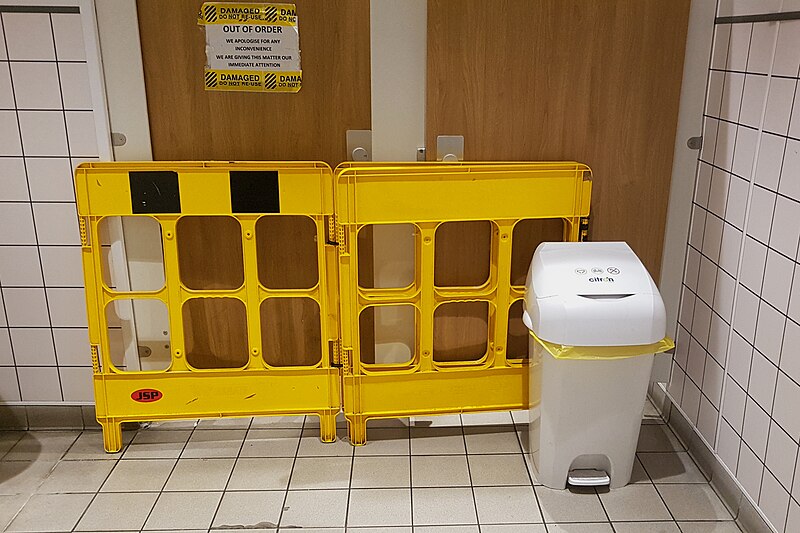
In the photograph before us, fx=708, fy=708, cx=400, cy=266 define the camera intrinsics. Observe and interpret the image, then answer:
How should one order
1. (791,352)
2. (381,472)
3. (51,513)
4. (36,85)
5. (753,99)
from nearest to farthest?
1. (791,352)
2. (753,99)
3. (51,513)
4. (36,85)
5. (381,472)

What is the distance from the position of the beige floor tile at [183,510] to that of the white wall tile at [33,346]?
78cm

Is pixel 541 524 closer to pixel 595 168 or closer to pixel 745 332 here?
pixel 745 332

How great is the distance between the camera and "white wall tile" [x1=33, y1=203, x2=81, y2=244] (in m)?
2.58

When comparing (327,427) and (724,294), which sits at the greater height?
(724,294)

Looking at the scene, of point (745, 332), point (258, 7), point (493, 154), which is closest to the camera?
point (745, 332)

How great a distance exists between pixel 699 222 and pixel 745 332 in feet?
1.72

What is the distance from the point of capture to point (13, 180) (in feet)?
8.36

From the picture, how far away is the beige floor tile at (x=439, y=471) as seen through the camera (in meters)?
2.49

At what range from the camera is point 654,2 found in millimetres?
2486

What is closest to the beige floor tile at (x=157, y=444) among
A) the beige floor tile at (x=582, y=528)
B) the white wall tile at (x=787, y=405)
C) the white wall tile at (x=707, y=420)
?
the beige floor tile at (x=582, y=528)

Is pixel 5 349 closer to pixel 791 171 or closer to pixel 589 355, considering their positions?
pixel 589 355

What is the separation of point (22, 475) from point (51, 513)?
0.98ft

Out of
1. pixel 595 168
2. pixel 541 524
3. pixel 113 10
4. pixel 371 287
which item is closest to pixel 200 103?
pixel 113 10

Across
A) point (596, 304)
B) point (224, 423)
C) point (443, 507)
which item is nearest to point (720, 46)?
point (596, 304)
